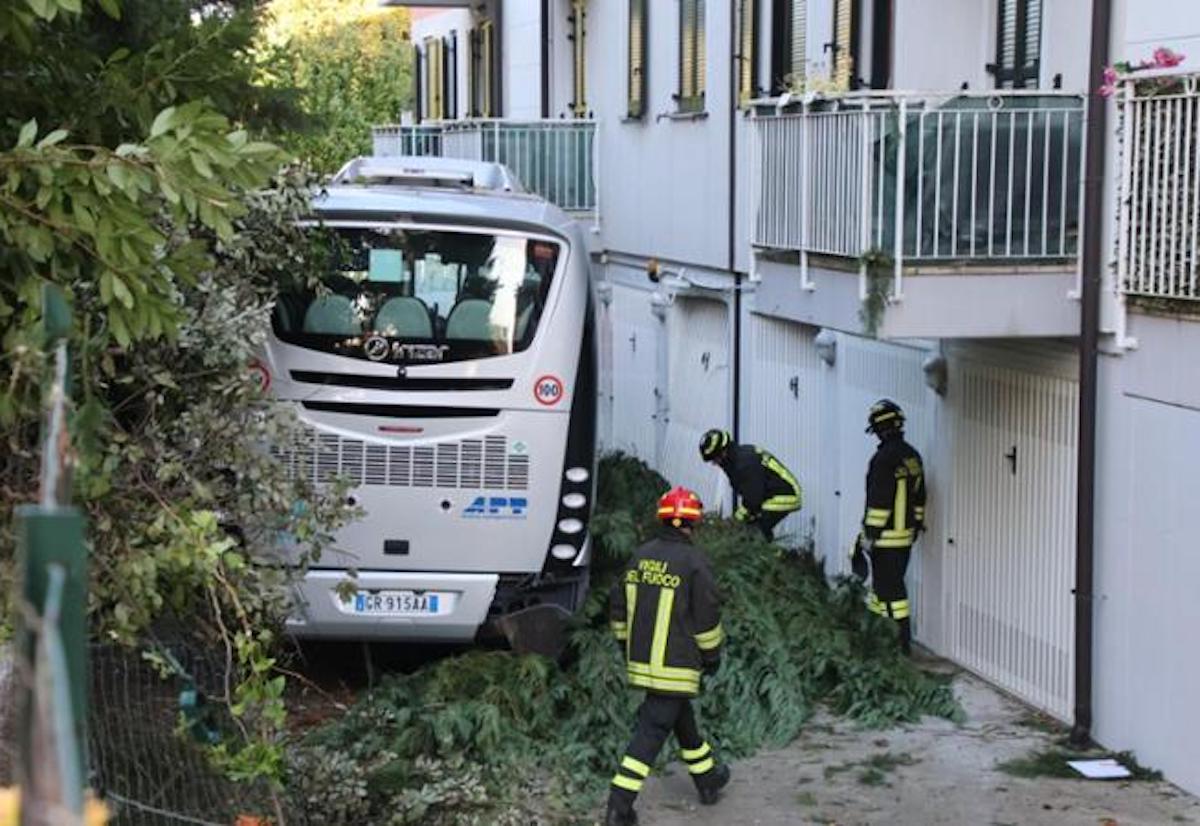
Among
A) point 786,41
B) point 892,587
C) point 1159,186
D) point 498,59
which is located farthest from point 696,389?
point 498,59

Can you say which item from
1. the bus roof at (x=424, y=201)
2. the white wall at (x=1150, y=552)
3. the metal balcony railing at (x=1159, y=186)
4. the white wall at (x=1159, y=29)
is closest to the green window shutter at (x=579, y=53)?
the bus roof at (x=424, y=201)

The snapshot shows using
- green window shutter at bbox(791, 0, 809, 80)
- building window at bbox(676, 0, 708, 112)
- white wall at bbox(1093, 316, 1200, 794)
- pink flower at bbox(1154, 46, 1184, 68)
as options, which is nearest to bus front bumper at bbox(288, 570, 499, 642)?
white wall at bbox(1093, 316, 1200, 794)

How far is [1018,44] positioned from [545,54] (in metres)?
13.8

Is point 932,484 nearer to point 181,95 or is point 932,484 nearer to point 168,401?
point 168,401

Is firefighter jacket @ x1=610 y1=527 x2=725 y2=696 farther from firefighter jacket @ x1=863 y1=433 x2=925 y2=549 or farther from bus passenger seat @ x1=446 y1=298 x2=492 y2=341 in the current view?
firefighter jacket @ x1=863 y1=433 x2=925 y2=549

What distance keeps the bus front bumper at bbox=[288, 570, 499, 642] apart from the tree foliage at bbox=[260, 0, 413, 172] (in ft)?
64.7

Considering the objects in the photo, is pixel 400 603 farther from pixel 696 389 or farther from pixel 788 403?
pixel 696 389

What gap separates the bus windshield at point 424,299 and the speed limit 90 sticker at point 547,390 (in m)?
0.25

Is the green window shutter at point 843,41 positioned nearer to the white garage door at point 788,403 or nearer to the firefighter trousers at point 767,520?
the white garage door at point 788,403

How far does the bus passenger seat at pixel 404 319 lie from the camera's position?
475 inches

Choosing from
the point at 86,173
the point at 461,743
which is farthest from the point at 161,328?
→ the point at 461,743

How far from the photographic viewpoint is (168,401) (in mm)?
8602

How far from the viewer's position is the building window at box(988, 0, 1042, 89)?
37.6 feet

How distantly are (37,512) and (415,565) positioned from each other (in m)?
9.66
